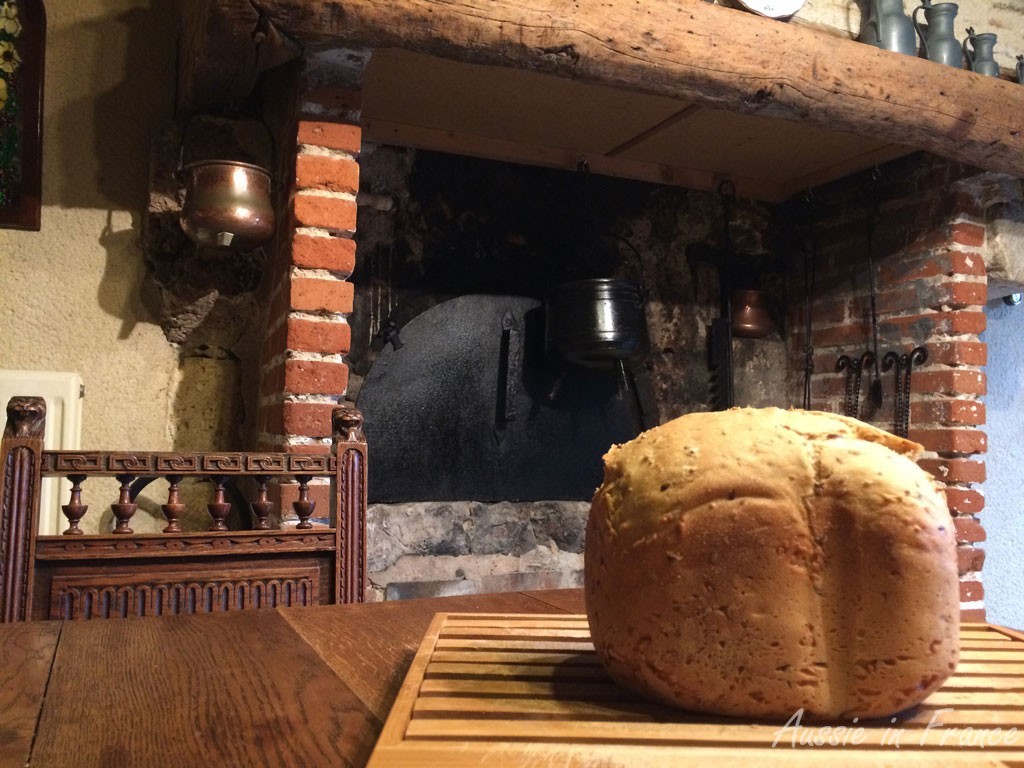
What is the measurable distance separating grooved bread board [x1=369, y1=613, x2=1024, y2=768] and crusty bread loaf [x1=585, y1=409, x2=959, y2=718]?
2 cm

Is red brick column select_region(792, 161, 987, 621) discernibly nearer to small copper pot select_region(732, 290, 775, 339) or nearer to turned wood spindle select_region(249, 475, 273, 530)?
small copper pot select_region(732, 290, 775, 339)

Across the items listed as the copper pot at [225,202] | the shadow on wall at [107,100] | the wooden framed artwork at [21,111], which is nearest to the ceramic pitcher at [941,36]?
the copper pot at [225,202]

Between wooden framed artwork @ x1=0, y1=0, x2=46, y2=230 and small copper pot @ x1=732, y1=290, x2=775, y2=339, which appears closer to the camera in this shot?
wooden framed artwork @ x1=0, y1=0, x2=46, y2=230

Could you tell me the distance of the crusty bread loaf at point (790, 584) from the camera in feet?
1.66

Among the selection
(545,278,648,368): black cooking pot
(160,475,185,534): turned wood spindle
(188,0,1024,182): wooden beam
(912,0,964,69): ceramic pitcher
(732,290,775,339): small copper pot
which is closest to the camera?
(160,475,185,534): turned wood spindle

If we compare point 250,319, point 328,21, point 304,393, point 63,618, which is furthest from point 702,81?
point 63,618

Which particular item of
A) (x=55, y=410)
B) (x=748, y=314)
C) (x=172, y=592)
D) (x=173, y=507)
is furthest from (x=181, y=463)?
(x=748, y=314)

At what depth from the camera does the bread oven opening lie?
7.37ft

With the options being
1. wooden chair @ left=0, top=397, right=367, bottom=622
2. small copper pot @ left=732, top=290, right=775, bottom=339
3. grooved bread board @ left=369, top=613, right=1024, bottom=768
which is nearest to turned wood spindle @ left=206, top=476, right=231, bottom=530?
wooden chair @ left=0, top=397, right=367, bottom=622

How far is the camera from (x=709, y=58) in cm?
174

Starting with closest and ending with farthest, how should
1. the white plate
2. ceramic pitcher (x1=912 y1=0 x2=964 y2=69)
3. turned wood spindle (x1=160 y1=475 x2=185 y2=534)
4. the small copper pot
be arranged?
turned wood spindle (x1=160 y1=475 x2=185 y2=534)
the white plate
ceramic pitcher (x1=912 y1=0 x2=964 y2=69)
the small copper pot

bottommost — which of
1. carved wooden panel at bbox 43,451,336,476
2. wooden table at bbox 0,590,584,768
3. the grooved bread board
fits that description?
wooden table at bbox 0,590,584,768

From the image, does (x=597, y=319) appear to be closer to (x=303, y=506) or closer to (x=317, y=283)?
(x=317, y=283)

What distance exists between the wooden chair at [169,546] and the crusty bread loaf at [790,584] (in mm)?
743
